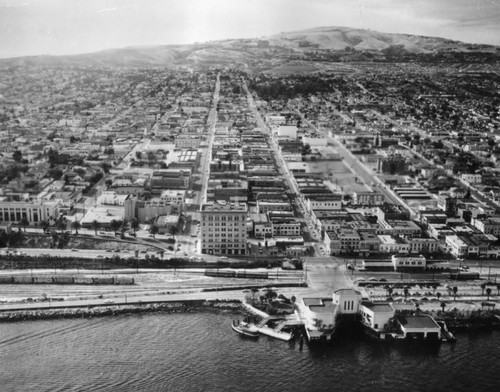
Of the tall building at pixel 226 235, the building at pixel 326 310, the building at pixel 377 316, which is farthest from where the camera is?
the tall building at pixel 226 235

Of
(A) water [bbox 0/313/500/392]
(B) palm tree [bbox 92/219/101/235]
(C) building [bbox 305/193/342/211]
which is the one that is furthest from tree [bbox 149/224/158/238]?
(A) water [bbox 0/313/500/392]

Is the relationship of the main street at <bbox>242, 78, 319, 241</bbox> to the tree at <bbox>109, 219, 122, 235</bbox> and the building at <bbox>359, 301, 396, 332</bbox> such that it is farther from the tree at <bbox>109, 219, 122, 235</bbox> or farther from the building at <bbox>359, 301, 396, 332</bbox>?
the tree at <bbox>109, 219, 122, 235</bbox>

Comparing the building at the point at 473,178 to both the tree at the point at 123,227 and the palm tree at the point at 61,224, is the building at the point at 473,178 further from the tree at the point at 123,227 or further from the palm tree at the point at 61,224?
the palm tree at the point at 61,224

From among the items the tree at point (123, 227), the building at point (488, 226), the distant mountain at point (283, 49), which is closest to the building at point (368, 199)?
the building at point (488, 226)

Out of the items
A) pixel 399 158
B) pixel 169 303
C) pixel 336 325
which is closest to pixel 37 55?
pixel 399 158

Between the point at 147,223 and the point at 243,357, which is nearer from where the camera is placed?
the point at 243,357

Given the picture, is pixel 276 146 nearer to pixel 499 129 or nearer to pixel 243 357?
pixel 499 129

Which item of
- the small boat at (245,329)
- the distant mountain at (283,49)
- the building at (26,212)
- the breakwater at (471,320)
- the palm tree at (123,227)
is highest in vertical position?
the distant mountain at (283,49)
